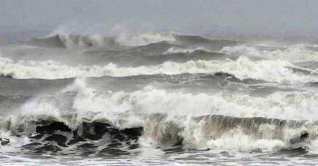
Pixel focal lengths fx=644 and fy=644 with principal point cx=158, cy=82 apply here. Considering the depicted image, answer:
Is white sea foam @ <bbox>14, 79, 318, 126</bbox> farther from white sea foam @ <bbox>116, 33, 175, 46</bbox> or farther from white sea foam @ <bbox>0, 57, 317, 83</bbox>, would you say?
white sea foam @ <bbox>116, 33, 175, 46</bbox>

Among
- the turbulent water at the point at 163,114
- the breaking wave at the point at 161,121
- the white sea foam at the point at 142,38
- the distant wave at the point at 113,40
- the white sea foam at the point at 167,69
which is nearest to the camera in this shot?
the turbulent water at the point at 163,114

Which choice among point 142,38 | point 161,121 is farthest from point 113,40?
point 161,121

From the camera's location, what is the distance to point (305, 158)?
10977 millimetres

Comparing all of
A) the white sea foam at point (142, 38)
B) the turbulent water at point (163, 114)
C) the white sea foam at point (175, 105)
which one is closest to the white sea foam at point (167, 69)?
the turbulent water at point (163, 114)

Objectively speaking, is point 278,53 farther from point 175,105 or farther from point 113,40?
point 175,105

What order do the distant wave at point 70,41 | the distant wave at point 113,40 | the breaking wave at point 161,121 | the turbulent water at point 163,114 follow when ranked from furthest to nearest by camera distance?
the distant wave at point 113,40 → the distant wave at point 70,41 → the breaking wave at point 161,121 → the turbulent water at point 163,114

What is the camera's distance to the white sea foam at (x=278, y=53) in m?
28.9

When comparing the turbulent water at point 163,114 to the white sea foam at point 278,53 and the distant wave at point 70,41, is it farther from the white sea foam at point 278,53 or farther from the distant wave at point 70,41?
the distant wave at point 70,41

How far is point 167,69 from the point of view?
2314cm

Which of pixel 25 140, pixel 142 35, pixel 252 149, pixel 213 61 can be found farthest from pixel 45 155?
pixel 142 35

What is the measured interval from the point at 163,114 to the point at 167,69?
358 inches

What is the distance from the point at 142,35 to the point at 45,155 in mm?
27448

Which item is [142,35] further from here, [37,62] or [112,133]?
[112,133]

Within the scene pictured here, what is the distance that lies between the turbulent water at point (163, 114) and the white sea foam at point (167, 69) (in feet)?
0.12
